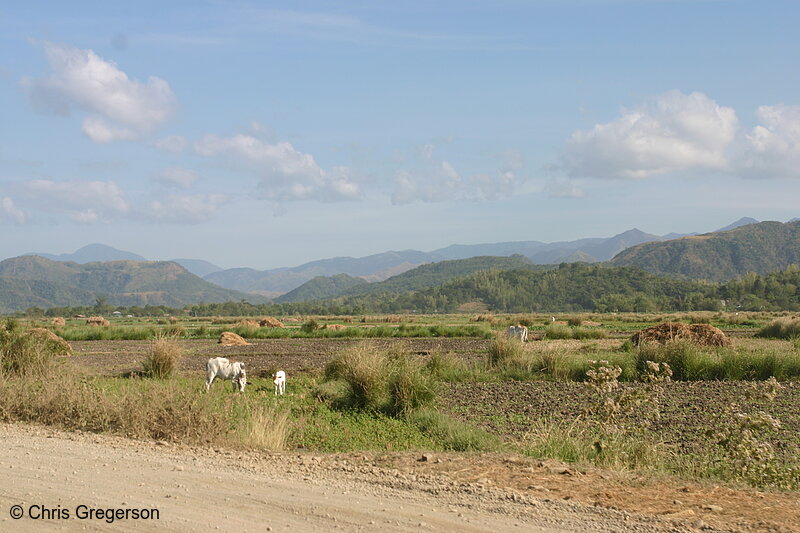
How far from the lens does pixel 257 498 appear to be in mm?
7188

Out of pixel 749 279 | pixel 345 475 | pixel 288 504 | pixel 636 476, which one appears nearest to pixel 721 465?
pixel 636 476

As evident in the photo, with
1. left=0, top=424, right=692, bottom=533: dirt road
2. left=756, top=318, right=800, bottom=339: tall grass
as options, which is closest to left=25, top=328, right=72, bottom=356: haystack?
left=0, top=424, right=692, bottom=533: dirt road

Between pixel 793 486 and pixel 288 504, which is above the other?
pixel 288 504

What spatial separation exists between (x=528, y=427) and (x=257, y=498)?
852 centimetres

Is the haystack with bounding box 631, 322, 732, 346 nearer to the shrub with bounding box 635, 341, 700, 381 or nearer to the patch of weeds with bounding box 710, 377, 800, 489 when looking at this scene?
the shrub with bounding box 635, 341, 700, 381

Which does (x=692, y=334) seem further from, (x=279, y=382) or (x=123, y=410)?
(x=123, y=410)

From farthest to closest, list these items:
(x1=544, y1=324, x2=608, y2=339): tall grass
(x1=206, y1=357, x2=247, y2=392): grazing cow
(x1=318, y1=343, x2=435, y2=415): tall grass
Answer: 1. (x1=544, y1=324, x2=608, y2=339): tall grass
2. (x1=206, y1=357, x2=247, y2=392): grazing cow
3. (x1=318, y1=343, x2=435, y2=415): tall grass

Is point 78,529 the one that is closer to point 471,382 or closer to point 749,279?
point 471,382

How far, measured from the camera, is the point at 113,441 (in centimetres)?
1022

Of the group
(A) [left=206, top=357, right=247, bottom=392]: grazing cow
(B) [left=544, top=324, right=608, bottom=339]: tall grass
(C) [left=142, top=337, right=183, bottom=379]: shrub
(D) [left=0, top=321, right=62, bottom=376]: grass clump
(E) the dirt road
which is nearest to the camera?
(E) the dirt road

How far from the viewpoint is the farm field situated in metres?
8.06

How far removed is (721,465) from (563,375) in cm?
1392

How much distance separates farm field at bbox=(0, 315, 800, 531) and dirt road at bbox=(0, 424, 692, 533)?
14.0 inches

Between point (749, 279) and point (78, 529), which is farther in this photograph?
point (749, 279)
